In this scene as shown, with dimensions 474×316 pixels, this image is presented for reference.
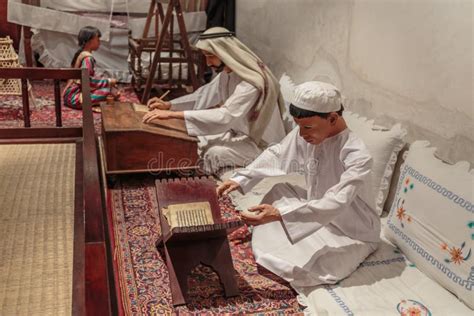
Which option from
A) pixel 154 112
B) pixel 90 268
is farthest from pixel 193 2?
pixel 90 268

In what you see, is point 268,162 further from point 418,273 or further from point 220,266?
point 418,273

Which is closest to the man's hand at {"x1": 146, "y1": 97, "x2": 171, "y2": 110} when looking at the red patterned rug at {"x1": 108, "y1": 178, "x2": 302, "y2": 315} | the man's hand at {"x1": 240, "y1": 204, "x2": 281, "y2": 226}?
the red patterned rug at {"x1": 108, "y1": 178, "x2": 302, "y2": 315}

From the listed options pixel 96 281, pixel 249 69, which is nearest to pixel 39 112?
pixel 249 69

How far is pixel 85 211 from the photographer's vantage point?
4.23 ft

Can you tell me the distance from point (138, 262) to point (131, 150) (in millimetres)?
1045

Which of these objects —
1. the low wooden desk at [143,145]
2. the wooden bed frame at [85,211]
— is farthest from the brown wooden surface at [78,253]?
the low wooden desk at [143,145]

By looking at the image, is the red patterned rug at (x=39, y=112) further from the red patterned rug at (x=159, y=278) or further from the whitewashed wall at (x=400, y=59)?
the whitewashed wall at (x=400, y=59)

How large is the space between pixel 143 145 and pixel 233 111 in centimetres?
72

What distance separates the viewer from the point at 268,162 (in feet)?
8.89

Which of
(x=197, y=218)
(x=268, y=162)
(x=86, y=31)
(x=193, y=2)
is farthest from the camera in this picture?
(x=193, y=2)

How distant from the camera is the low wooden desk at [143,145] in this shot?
3.43 m

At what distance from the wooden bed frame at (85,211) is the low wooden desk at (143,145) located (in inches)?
14.6

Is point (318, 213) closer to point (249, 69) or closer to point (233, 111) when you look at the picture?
point (233, 111)

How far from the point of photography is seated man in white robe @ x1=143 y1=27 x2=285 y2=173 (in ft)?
11.9
